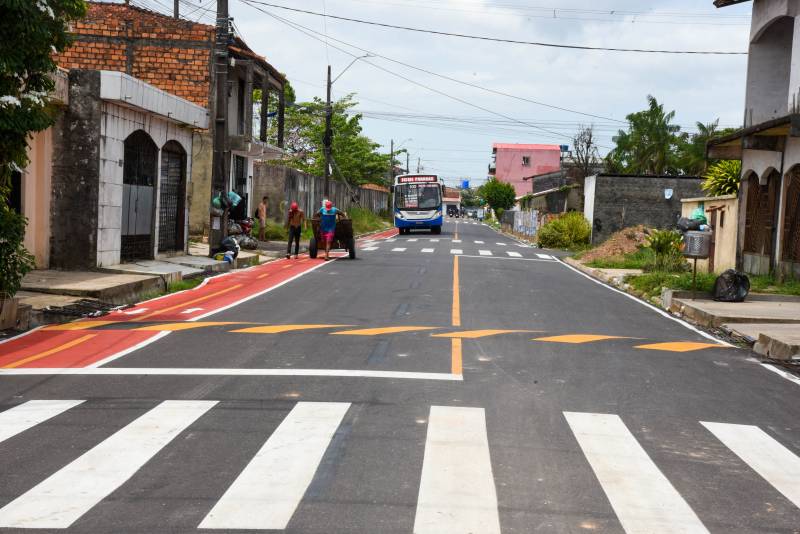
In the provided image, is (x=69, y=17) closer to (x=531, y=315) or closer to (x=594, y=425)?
(x=531, y=315)

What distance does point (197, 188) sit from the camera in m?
32.7

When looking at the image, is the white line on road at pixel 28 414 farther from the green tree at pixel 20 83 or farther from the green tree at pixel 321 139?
the green tree at pixel 321 139

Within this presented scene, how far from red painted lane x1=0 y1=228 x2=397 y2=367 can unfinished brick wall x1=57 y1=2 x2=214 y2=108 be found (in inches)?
448

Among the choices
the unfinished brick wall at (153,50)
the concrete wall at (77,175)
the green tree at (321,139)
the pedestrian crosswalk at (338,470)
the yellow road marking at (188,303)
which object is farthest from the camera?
the green tree at (321,139)

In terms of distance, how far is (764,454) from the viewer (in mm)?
6691

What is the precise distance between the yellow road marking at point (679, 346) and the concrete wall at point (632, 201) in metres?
33.9

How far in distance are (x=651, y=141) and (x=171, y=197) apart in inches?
2100

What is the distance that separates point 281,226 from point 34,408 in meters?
32.7

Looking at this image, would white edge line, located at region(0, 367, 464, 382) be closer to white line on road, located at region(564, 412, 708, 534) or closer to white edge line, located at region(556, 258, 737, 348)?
white line on road, located at region(564, 412, 708, 534)

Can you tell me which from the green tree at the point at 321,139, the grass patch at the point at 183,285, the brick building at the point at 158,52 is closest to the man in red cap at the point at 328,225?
the brick building at the point at 158,52

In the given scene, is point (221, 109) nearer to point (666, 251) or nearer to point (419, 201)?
point (666, 251)

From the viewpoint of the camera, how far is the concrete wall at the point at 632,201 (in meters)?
46.1

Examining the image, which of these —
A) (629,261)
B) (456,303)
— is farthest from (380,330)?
(629,261)

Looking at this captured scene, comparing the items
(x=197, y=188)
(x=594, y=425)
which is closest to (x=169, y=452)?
(x=594, y=425)
